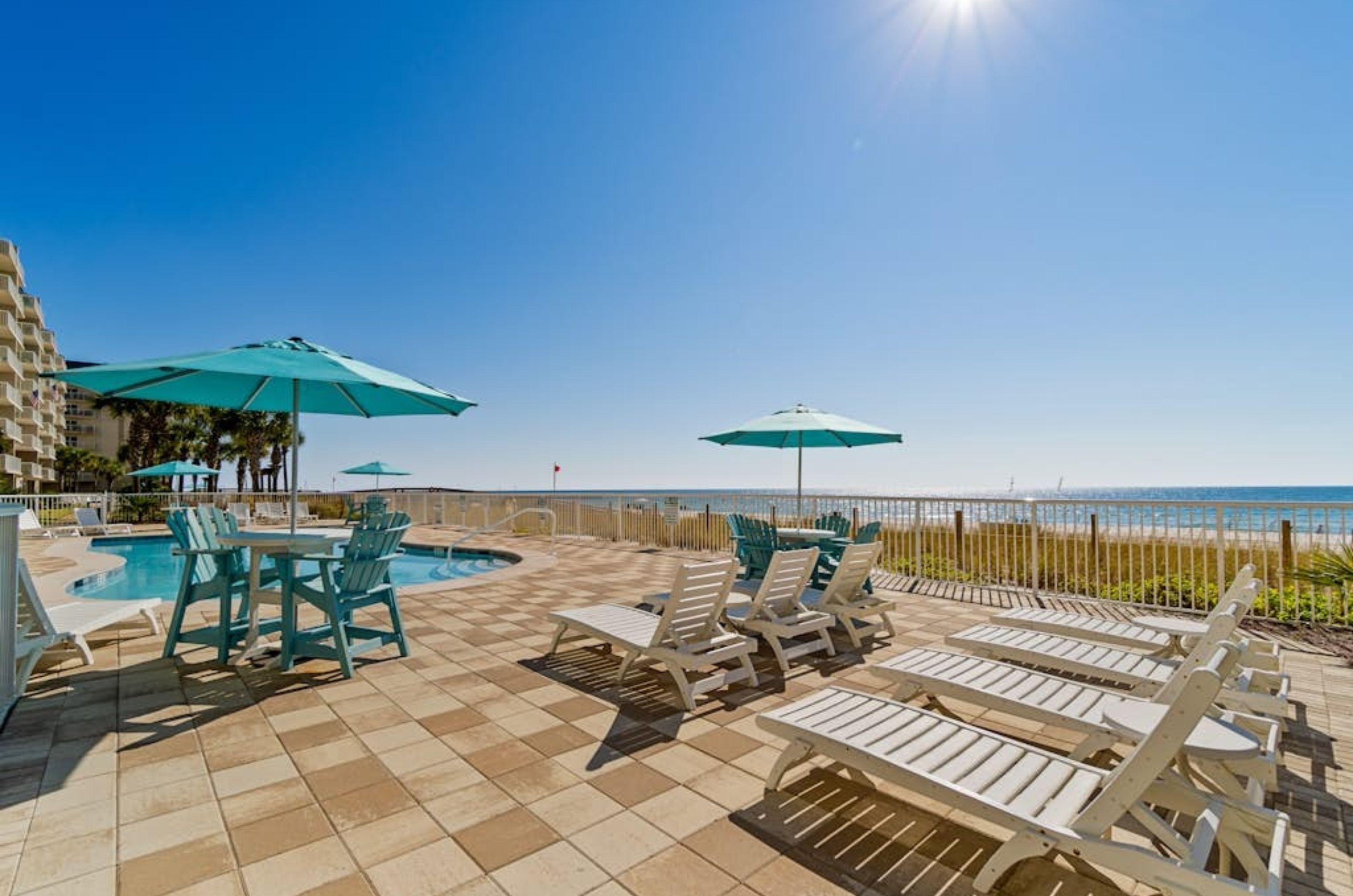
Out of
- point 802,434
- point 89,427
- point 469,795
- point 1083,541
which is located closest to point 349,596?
point 469,795

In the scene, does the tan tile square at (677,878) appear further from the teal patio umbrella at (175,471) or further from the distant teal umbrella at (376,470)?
the teal patio umbrella at (175,471)

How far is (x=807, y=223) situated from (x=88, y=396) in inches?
3004

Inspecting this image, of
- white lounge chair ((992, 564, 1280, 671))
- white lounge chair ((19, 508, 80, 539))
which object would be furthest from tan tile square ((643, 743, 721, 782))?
white lounge chair ((19, 508, 80, 539))

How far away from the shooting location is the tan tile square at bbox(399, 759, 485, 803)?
92.9 inches

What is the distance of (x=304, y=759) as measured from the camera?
2650 mm

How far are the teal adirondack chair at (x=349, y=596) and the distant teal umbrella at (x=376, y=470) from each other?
14.7m

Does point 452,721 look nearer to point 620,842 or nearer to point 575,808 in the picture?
point 575,808

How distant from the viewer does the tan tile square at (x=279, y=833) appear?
1.95 m

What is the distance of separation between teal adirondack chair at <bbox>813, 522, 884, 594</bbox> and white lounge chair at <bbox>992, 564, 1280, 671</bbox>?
5.48 ft

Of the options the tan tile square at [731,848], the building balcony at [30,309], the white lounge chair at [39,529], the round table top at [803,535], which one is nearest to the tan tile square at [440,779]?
the tan tile square at [731,848]

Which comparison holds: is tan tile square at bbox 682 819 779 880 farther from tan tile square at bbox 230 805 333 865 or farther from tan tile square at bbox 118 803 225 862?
tan tile square at bbox 118 803 225 862

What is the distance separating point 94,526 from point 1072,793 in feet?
67.0

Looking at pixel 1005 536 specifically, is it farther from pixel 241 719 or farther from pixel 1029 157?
pixel 241 719

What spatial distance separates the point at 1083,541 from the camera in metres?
6.78
